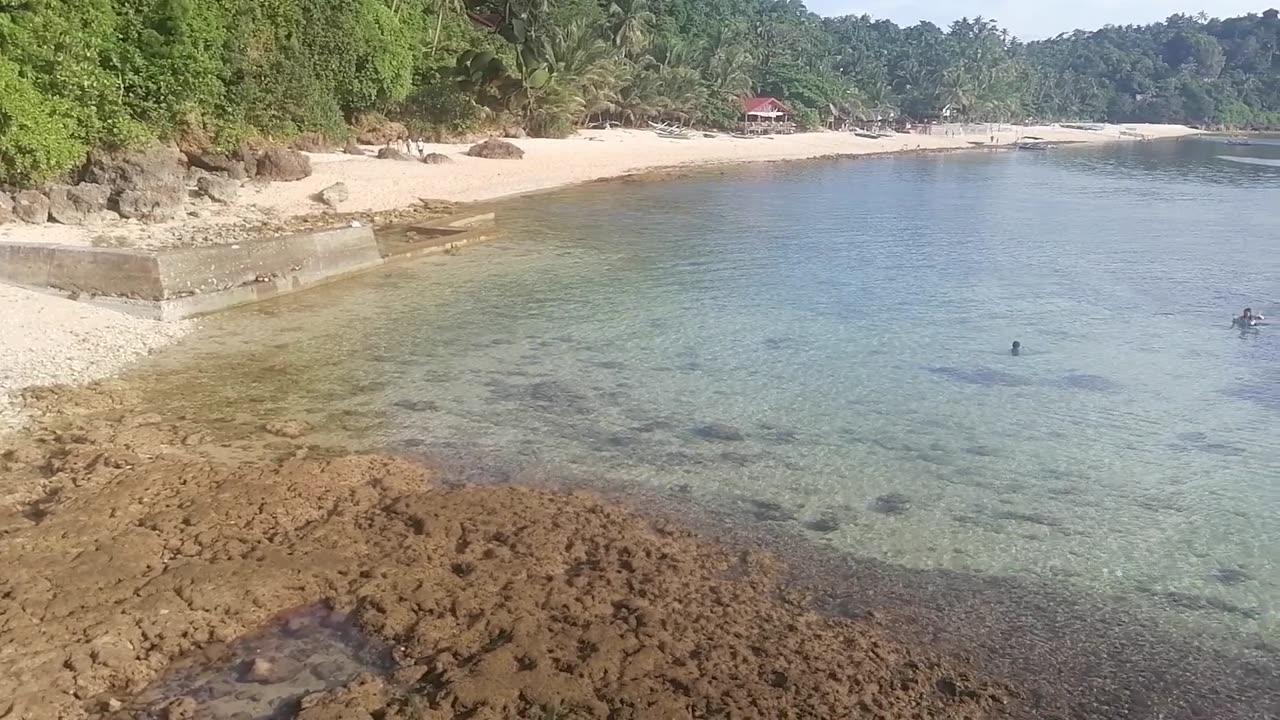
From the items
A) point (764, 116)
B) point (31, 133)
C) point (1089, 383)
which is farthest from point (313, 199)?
point (764, 116)

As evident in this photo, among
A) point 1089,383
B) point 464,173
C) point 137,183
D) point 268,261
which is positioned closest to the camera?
point 1089,383

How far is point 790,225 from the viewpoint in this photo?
32094 millimetres

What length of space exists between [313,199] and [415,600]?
2282cm

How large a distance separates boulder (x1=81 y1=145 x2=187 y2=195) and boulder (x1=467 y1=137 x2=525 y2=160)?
18422mm

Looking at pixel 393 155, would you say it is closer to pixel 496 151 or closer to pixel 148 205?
pixel 496 151

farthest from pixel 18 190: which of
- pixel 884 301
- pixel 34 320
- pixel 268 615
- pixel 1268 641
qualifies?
pixel 1268 641

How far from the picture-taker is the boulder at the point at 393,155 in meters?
35.6

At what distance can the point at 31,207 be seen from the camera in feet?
64.1

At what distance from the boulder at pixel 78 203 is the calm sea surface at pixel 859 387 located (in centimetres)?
680

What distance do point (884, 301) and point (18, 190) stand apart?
20163 mm

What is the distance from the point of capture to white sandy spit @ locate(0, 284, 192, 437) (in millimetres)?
12055

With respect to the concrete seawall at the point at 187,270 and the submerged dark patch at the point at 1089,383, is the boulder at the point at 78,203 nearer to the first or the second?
the concrete seawall at the point at 187,270

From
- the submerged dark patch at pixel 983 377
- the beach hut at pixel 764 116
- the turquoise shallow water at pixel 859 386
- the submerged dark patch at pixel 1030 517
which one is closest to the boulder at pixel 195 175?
the turquoise shallow water at pixel 859 386

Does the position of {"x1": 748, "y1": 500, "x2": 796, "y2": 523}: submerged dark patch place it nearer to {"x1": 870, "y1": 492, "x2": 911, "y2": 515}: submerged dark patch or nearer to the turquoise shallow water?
the turquoise shallow water
